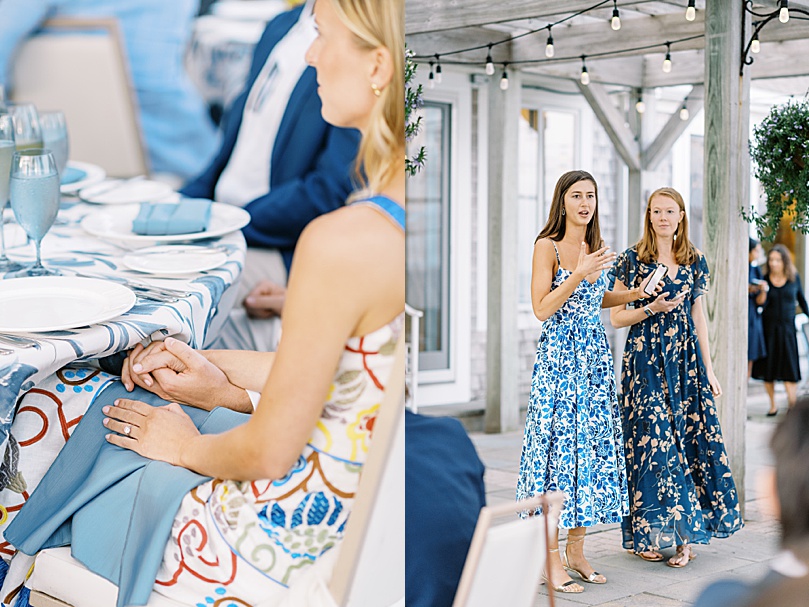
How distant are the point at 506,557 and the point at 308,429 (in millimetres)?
453

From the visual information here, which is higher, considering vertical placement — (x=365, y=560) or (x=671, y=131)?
(x=671, y=131)

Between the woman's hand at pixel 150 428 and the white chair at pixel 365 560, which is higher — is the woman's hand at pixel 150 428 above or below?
above

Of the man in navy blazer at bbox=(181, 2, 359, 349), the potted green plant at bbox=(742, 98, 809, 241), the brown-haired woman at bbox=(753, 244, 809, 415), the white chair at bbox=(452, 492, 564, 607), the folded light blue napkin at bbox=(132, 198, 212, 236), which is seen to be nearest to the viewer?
the white chair at bbox=(452, 492, 564, 607)

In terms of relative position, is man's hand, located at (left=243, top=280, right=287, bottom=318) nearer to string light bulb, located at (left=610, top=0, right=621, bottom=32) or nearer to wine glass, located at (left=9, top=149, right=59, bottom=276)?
wine glass, located at (left=9, top=149, right=59, bottom=276)

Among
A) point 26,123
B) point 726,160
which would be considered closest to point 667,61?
point 726,160

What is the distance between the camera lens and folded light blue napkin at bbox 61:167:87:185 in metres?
2.25

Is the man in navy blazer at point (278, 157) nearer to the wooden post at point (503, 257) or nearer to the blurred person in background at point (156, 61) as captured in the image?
the blurred person in background at point (156, 61)

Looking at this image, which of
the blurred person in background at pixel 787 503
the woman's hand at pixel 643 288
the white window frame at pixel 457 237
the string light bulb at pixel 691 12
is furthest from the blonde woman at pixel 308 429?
the woman's hand at pixel 643 288

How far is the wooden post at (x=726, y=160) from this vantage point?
8.67ft

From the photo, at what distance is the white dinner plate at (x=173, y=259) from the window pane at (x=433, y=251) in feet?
5.47

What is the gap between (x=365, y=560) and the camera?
1.96 meters

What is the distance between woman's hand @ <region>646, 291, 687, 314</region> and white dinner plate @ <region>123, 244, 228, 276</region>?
1386mm

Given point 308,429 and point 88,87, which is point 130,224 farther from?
point 308,429

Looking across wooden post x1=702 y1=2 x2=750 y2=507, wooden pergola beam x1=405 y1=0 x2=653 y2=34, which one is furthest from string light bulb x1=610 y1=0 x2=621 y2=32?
wooden post x1=702 y1=2 x2=750 y2=507
